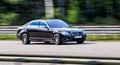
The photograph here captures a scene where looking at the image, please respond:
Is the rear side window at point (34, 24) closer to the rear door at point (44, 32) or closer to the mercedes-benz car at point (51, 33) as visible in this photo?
the mercedes-benz car at point (51, 33)

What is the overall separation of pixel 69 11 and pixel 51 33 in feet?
56.4

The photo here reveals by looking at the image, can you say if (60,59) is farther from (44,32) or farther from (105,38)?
(105,38)

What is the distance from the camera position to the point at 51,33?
22250mm

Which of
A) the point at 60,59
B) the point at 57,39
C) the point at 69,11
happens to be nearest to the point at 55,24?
the point at 57,39

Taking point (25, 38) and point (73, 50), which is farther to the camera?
point (25, 38)

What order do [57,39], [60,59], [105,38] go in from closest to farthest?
[60,59]
[57,39]
[105,38]

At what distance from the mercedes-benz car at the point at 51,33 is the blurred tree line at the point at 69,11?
14611 millimetres

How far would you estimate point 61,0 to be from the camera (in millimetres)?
41875

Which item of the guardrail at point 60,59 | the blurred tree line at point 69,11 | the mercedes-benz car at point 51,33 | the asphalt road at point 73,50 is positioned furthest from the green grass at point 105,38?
the guardrail at point 60,59

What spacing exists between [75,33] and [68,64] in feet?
48.2

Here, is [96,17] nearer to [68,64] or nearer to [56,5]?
[56,5]

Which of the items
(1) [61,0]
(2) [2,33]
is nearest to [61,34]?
(2) [2,33]

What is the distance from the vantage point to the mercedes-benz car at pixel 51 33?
21.8 metres

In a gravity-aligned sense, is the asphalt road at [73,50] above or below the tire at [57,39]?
above
